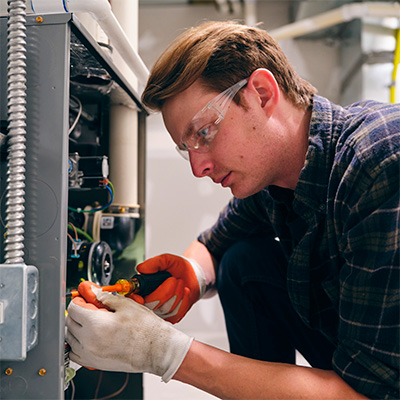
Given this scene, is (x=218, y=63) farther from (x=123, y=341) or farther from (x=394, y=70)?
(x=394, y=70)

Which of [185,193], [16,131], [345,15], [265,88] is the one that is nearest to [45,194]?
[16,131]

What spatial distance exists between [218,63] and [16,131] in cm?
46

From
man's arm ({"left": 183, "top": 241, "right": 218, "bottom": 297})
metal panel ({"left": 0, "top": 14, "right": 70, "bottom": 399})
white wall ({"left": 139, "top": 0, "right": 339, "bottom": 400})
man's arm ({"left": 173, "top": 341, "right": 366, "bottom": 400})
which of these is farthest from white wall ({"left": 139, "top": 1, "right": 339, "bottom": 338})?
metal panel ({"left": 0, "top": 14, "right": 70, "bottom": 399})

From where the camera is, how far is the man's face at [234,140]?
889 millimetres

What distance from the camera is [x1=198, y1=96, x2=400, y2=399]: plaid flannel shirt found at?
0.69 meters

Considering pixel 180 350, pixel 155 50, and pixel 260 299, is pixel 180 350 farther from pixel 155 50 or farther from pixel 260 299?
pixel 155 50

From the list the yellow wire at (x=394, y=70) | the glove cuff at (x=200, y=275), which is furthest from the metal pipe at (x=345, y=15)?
the glove cuff at (x=200, y=275)

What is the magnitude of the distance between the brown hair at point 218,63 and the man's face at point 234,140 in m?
0.03

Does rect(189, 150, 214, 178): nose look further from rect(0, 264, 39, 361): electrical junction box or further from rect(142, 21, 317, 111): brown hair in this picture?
rect(0, 264, 39, 361): electrical junction box

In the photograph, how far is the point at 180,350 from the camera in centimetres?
78

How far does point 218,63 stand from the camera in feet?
2.92

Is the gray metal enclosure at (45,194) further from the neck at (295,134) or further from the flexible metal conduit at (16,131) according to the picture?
the neck at (295,134)

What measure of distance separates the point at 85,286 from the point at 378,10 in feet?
5.77

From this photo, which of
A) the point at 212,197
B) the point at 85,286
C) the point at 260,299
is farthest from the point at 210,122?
the point at 212,197
